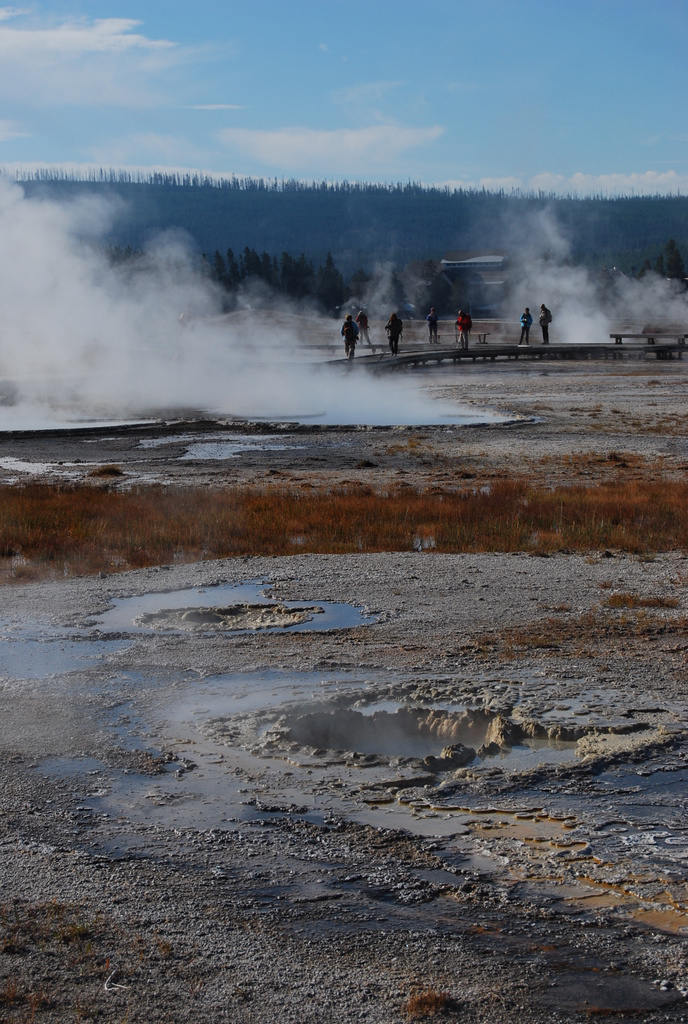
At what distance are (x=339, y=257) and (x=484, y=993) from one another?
190m

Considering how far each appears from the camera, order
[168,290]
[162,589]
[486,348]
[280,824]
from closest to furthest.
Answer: [280,824] → [162,589] → [486,348] → [168,290]

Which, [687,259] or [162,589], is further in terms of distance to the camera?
[687,259]

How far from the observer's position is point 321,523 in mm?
12570

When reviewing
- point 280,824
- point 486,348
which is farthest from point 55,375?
point 280,824

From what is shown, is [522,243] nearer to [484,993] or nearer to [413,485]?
[413,485]

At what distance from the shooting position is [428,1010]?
3535 mm

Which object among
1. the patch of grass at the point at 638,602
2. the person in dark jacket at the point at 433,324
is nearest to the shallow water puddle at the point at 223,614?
the patch of grass at the point at 638,602

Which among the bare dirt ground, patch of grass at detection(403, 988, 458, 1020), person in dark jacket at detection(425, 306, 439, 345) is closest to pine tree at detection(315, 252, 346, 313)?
person in dark jacket at detection(425, 306, 439, 345)

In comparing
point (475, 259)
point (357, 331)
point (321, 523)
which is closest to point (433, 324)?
point (357, 331)

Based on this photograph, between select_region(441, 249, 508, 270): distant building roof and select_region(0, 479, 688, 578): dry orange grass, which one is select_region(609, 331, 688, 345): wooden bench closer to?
select_region(0, 479, 688, 578): dry orange grass

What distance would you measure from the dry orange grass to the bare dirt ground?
2.99 feet

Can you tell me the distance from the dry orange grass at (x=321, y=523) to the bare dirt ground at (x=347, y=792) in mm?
912

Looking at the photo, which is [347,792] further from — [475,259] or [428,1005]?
[475,259]

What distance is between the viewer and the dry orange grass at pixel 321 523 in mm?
11383
